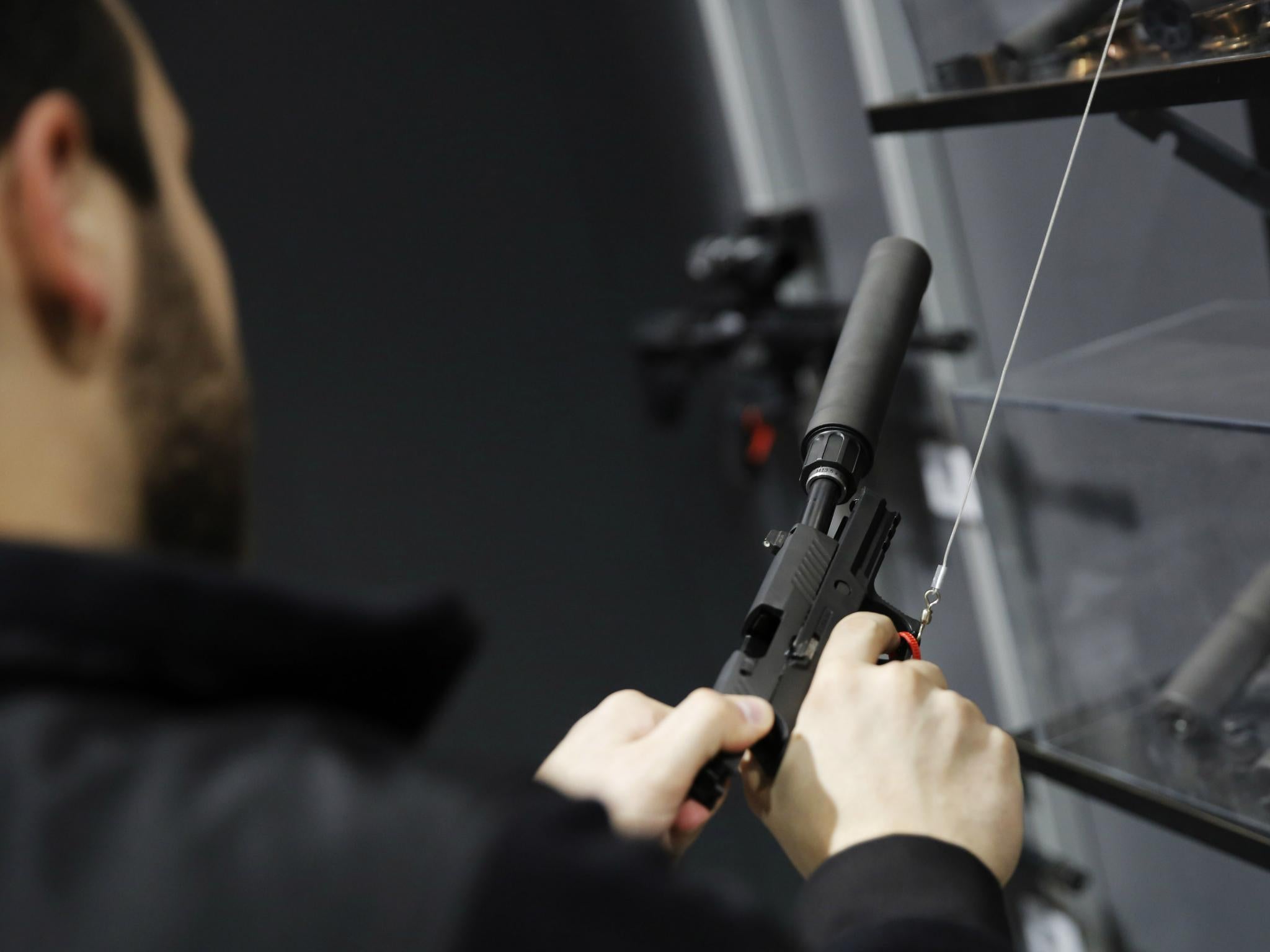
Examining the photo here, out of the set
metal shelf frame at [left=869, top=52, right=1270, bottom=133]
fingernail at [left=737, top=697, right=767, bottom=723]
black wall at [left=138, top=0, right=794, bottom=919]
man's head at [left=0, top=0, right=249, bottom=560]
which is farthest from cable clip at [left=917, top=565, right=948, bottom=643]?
black wall at [left=138, top=0, right=794, bottom=919]

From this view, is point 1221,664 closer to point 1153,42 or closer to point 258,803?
point 1153,42

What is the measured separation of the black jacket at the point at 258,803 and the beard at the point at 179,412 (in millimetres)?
71

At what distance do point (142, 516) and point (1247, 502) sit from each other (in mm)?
689

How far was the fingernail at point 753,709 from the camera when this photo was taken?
562 mm

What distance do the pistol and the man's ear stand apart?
37 cm

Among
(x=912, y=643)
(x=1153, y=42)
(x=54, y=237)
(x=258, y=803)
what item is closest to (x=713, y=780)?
(x=912, y=643)

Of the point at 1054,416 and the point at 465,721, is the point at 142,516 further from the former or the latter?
the point at 465,721

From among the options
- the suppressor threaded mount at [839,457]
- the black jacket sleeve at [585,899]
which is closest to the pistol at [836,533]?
the suppressor threaded mount at [839,457]

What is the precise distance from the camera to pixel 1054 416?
86 cm

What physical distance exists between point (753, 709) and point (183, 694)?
12.0 inches

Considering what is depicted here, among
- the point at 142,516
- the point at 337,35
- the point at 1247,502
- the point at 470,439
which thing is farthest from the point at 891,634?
the point at 337,35

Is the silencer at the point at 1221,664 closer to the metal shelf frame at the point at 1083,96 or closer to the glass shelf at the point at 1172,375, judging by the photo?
the glass shelf at the point at 1172,375

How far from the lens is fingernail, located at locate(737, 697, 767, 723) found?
56cm

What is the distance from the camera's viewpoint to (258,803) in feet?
1.06
